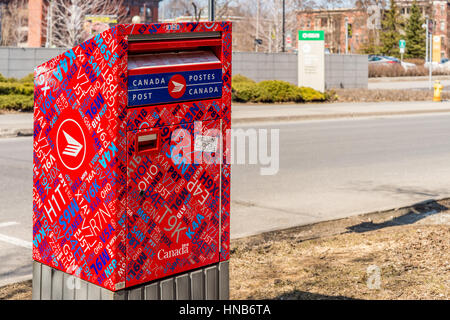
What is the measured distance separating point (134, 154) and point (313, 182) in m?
7.07

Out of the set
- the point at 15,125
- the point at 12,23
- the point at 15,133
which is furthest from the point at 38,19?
the point at 15,133

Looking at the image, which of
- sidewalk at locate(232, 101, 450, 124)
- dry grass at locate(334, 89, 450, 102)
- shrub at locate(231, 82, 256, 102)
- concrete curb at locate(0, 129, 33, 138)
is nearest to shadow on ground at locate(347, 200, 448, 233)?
concrete curb at locate(0, 129, 33, 138)

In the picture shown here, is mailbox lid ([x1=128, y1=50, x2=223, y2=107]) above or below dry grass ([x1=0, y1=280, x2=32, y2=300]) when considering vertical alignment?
above

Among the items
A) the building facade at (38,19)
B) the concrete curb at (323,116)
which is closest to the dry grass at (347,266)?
the concrete curb at (323,116)

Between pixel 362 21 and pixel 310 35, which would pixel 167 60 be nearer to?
pixel 310 35

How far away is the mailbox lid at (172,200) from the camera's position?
3.27 metres

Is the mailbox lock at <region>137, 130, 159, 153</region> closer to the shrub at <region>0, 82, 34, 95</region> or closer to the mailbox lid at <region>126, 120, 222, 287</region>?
the mailbox lid at <region>126, 120, 222, 287</region>

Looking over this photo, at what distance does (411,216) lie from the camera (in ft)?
25.6

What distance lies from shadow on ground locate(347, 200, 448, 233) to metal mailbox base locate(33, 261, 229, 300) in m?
3.63

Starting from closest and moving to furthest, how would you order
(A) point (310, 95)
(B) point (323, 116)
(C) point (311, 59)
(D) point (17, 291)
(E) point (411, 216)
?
(D) point (17, 291) < (E) point (411, 216) < (B) point (323, 116) < (A) point (310, 95) < (C) point (311, 59)

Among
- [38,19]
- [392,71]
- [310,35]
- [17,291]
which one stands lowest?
[17,291]

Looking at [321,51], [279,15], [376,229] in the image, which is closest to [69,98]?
[376,229]

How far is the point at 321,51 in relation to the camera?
3102cm

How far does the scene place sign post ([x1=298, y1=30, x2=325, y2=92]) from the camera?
30.4 metres
